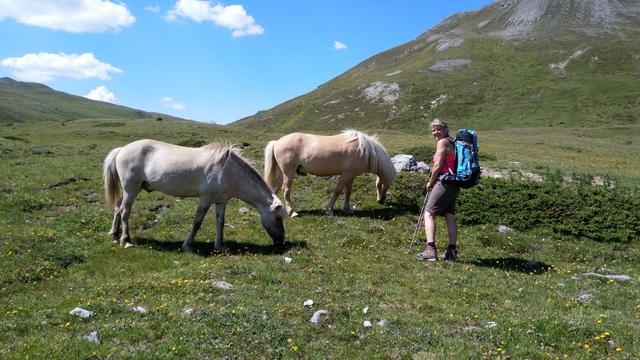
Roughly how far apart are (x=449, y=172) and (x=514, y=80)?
112684mm

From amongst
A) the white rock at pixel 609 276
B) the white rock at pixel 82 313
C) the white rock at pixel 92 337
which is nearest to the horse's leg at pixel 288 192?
the white rock at pixel 609 276

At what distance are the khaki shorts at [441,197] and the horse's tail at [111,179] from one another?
907 centimetres

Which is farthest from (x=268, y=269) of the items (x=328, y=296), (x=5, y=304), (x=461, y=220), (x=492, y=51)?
(x=492, y=51)

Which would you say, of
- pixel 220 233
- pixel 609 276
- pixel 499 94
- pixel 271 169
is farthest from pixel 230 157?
pixel 499 94

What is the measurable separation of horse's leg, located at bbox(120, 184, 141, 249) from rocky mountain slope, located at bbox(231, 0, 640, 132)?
84918mm

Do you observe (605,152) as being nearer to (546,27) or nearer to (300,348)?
(300,348)

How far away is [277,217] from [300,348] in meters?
6.34

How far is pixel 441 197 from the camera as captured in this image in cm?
1237

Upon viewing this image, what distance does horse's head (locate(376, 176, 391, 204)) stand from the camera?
59.9 feet

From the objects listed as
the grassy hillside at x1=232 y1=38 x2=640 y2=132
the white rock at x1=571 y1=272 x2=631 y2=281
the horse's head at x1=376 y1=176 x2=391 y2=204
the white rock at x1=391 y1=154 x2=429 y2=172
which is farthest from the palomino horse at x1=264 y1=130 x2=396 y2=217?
the grassy hillside at x1=232 y1=38 x2=640 y2=132

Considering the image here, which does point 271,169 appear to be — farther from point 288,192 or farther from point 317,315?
point 317,315

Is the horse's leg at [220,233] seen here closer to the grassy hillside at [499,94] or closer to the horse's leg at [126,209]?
the horse's leg at [126,209]

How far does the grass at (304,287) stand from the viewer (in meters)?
7.61

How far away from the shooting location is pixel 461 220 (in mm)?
17156
